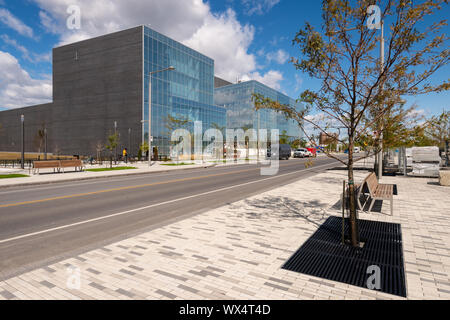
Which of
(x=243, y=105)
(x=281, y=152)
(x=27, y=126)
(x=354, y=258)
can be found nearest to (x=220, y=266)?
(x=354, y=258)

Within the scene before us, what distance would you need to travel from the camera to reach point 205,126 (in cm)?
6059

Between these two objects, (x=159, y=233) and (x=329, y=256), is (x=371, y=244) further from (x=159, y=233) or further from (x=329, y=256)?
(x=159, y=233)

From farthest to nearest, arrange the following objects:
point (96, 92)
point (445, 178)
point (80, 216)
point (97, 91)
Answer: point (96, 92) < point (97, 91) < point (445, 178) < point (80, 216)

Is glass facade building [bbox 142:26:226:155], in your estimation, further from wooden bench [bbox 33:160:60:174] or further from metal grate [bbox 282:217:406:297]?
metal grate [bbox 282:217:406:297]

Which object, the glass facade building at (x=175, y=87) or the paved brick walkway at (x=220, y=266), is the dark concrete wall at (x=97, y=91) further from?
the paved brick walkway at (x=220, y=266)

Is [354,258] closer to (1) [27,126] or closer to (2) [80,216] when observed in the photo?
(2) [80,216]

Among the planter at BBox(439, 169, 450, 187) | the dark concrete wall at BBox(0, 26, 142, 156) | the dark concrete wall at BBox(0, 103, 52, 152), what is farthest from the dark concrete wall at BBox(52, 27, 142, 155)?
the planter at BBox(439, 169, 450, 187)

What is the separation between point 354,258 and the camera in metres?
4.41

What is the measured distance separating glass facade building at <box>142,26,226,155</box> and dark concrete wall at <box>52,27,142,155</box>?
2184 millimetres

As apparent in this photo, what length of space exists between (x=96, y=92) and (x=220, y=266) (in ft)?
197

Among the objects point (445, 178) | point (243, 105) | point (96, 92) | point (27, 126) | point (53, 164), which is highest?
point (243, 105)

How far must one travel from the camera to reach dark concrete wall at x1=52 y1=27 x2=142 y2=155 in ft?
165

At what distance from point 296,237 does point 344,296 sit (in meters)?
2.20
